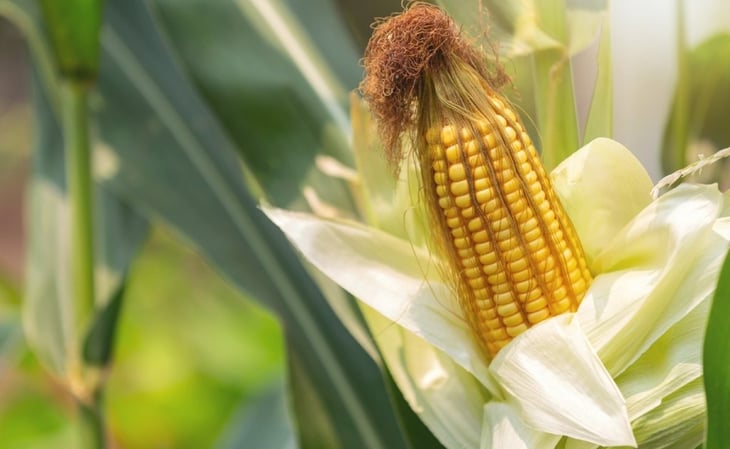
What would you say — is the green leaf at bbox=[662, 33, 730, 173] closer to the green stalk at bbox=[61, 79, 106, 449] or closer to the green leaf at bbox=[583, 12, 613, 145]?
the green leaf at bbox=[583, 12, 613, 145]

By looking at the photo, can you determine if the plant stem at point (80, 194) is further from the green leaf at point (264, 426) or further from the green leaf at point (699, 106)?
the green leaf at point (699, 106)

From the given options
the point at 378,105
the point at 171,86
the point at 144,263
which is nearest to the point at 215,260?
the point at 171,86

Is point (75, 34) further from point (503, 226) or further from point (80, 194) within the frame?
point (503, 226)

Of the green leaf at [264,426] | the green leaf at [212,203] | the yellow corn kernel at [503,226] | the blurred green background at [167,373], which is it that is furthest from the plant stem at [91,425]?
the blurred green background at [167,373]

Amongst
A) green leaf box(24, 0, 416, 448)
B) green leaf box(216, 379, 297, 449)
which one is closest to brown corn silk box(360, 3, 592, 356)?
green leaf box(24, 0, 416, 448)

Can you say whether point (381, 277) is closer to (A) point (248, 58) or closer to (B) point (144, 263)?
(A) point (248, 58)

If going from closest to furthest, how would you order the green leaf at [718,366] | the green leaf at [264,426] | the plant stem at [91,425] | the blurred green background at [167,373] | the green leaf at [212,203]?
the green leaf at [718,366] < the green leaf at [212,203] < the plant stem at [91,425] < the green leaf at [264,426] < the blurred green background at [167,373]
